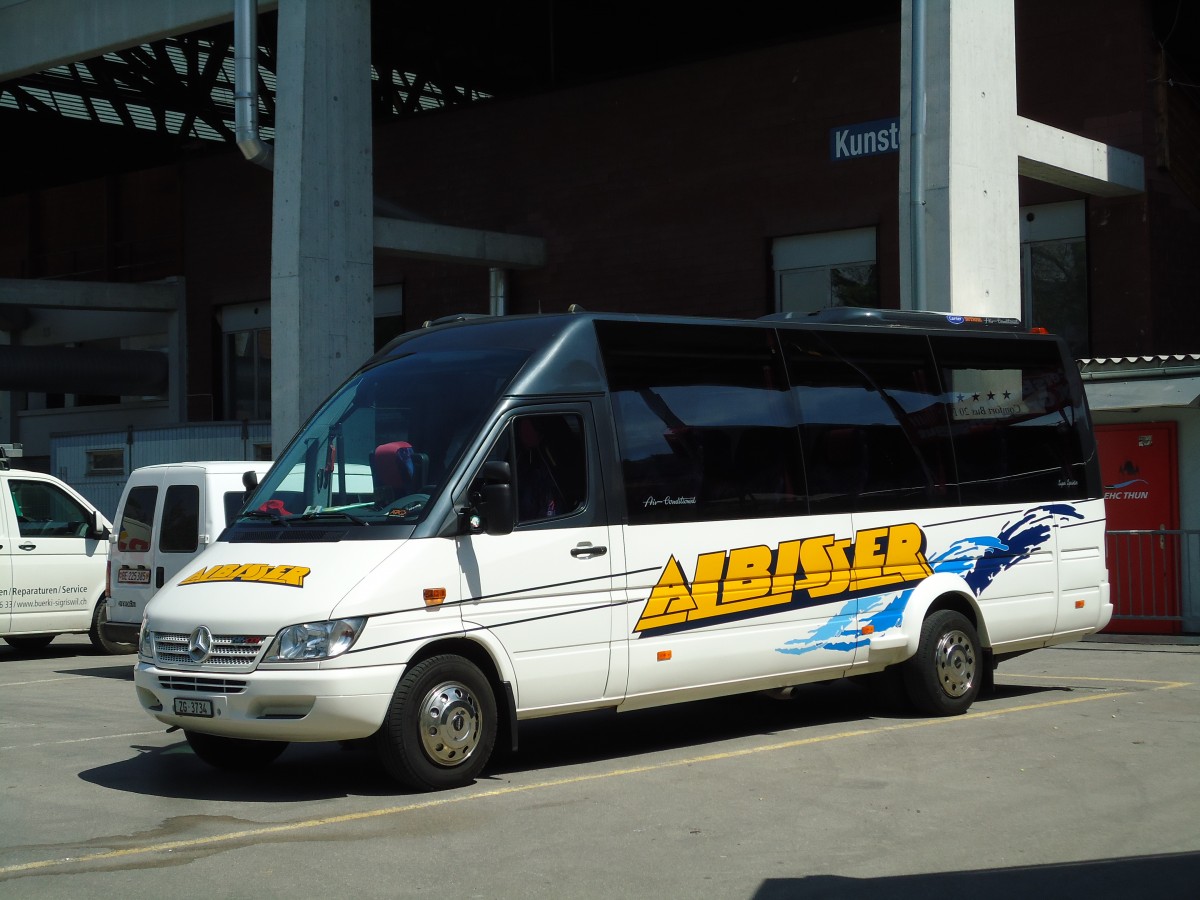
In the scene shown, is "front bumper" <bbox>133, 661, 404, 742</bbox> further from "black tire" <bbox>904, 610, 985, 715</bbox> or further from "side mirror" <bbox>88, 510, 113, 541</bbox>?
"side mirror" <bbox>88, 510, 113, 541</bbox>

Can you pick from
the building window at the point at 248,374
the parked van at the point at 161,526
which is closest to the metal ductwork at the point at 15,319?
the building window at the point at 248,374

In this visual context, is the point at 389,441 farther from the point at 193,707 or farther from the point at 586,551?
the point at 193,707

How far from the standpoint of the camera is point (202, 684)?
27.4 feet

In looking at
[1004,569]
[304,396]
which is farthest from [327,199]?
[1004,569]

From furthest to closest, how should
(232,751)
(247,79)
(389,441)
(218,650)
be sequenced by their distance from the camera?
(247,79) → (232,751) → (389,441) → (218,650)

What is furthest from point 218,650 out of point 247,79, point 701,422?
point 247,79

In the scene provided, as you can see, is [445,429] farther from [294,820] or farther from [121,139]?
[121,139]

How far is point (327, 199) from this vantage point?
19422 millimetres

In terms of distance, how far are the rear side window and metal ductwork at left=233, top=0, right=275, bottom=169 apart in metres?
6.92

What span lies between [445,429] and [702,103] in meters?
16.7

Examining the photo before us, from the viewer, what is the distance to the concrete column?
62.7 ft

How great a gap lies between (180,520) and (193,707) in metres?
6.14

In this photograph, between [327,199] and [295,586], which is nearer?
[295,586]

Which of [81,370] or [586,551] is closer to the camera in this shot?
[586,551]
